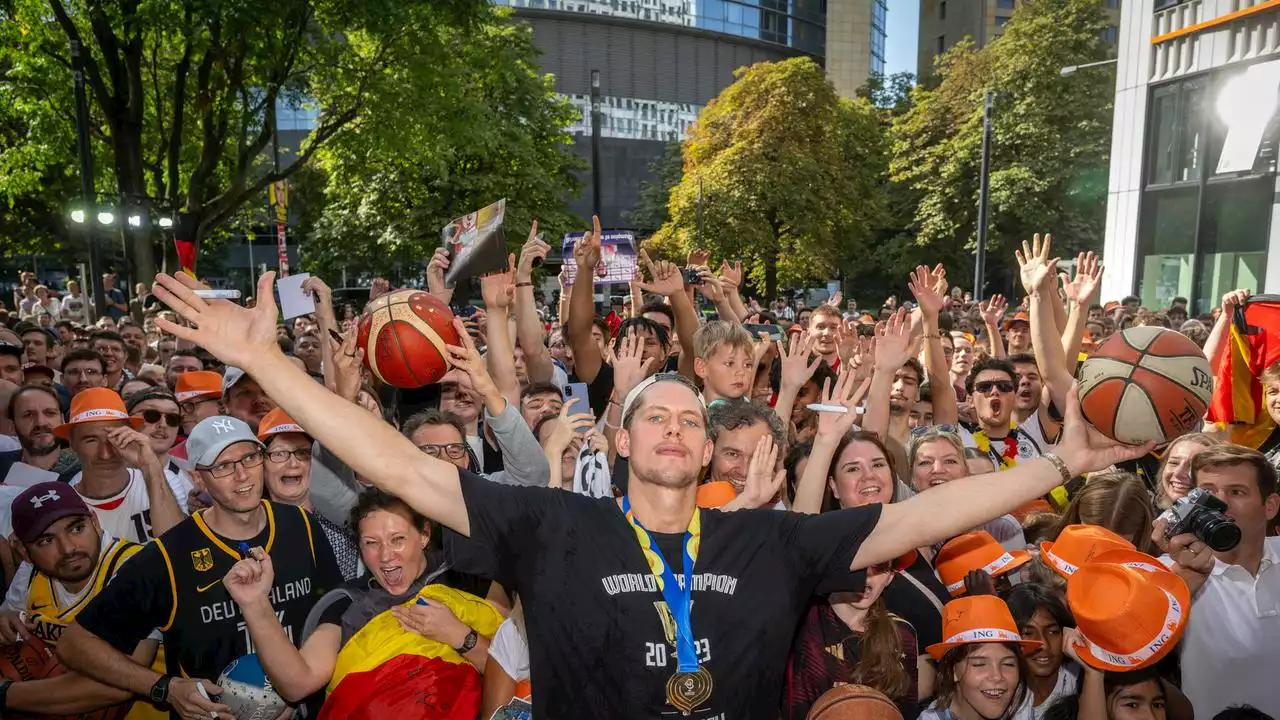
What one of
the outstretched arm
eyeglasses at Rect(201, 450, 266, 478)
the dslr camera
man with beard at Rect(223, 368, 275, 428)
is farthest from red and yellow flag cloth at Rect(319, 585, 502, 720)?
man with beard at Rect(223, 368, 275, 428)

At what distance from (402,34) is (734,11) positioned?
46.3 m

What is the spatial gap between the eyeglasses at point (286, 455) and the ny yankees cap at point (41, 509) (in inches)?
35.2

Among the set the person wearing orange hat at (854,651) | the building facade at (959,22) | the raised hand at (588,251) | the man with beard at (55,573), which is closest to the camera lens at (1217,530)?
the person wearing orange hat at (854,651)

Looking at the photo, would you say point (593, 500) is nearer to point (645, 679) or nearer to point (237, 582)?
point (645, 679)

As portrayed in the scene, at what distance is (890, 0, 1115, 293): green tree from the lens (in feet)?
110

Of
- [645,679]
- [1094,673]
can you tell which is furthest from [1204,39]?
[645,679]

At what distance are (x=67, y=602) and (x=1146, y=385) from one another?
5.12 m

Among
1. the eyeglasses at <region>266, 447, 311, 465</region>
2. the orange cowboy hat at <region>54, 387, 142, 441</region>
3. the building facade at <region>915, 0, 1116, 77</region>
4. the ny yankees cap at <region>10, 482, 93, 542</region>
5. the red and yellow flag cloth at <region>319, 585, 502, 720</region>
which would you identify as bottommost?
the red and yellow flag cloth at <region>319, 585, 502, 720</region>

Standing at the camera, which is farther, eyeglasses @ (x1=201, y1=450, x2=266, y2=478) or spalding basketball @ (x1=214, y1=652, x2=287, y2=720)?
eyeglasses @ (x1=201, y1=450, x2=266, y2=478)

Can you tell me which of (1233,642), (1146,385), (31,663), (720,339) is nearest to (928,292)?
(720,339)

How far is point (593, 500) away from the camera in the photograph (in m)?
3.01

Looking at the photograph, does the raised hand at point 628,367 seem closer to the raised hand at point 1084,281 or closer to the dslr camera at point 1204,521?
the dslr camera at point 1204,521

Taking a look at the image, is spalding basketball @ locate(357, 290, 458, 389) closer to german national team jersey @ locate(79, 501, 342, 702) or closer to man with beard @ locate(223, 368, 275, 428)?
german national team jersey @ locate(79, 501, 342, 702)

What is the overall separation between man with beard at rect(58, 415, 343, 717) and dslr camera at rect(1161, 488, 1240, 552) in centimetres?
377
